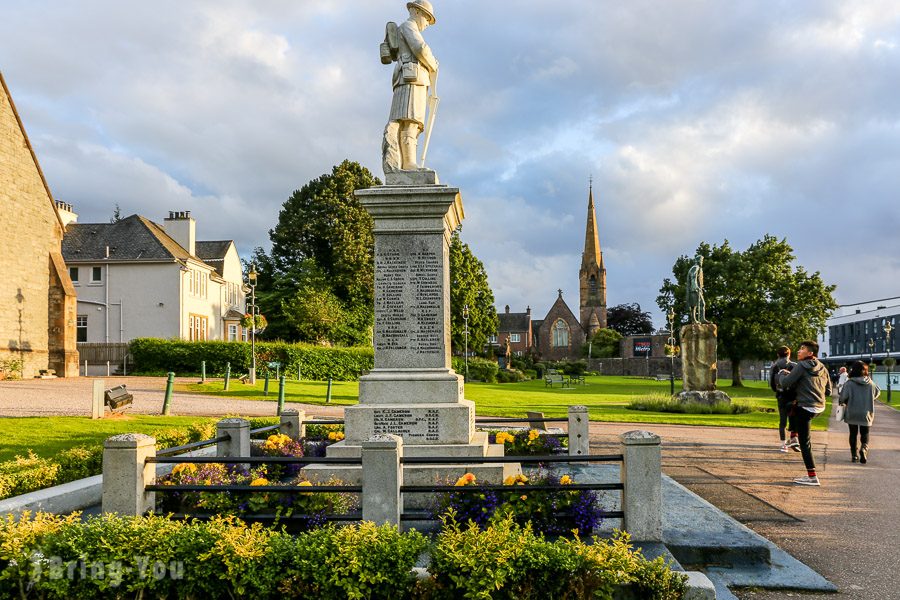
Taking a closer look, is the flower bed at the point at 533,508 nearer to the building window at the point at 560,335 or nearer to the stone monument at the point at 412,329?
the stone monument at the point at 412,329

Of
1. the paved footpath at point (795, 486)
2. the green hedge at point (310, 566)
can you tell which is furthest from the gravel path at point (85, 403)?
the green hedge at point (310, 566)

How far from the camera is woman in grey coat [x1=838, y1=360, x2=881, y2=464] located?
1299 cm

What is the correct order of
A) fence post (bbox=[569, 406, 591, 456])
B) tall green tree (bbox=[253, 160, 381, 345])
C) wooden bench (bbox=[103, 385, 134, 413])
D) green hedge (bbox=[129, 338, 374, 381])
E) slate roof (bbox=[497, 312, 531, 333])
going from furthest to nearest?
slate roof (bbox=[497, 312, 531, 333]), tall green tree (bbox=[253, 160, 381, 345]), green hedge (bbox=[129, 338, 374, 381]), wooden bench (bbox=[103, 385, 134, 413]), fence post (bbox=[569, 406, 591, 456])

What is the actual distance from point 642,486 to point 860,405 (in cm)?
924

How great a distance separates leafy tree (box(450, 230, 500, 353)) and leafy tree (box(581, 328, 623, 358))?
48.1 meters

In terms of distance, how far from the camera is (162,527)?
520 centimetres

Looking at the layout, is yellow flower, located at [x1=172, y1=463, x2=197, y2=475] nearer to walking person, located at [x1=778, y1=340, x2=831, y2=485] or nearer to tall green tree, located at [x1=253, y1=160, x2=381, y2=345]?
walking person, located at [x1=778, y1=340, x2=831, y2=485]

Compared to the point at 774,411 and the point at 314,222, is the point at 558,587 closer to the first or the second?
the point at 774,411

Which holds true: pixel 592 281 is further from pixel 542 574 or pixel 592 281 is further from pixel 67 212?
pixel 542 574

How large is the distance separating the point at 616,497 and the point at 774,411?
22250 millimetres

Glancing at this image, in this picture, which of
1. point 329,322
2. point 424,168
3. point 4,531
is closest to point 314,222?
point 329,322

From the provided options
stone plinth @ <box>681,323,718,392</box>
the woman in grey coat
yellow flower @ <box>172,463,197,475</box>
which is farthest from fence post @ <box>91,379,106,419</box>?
stone plinth @ <box>681,323,718,392</box>

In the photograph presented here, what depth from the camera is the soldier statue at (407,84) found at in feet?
30.2

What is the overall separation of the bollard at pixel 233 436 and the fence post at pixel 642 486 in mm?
5800
